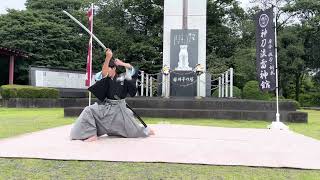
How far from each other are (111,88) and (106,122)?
0.55 metres

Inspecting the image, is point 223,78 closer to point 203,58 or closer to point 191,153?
point 203,58

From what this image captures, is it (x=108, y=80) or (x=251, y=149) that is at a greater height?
(x=108, y=80)

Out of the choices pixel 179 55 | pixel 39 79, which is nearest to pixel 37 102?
pixel 39 79

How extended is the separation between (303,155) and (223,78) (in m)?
13.1

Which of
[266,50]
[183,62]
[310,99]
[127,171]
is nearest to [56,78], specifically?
[183,62]

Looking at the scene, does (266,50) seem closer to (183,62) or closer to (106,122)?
(106,122)

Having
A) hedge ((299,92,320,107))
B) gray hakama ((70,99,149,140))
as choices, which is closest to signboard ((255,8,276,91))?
gray hakama ((70,99,149,140))

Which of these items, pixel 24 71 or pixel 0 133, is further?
pixel 24 71

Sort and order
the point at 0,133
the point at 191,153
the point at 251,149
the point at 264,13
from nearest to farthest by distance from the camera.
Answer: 1. the point at 191,153
2. the point at 251,149
3. the point at 0,133
4. the point at 264,13

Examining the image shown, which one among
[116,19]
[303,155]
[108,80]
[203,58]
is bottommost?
[303,155]

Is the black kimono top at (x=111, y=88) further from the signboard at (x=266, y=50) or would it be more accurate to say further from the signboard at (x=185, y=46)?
the signboard at (x=185, y=46)

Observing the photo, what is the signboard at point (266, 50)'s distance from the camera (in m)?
11.2

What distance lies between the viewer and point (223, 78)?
18.7 meters

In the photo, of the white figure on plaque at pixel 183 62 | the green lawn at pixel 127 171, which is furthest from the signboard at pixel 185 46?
the green lawn at pixel 127 171
